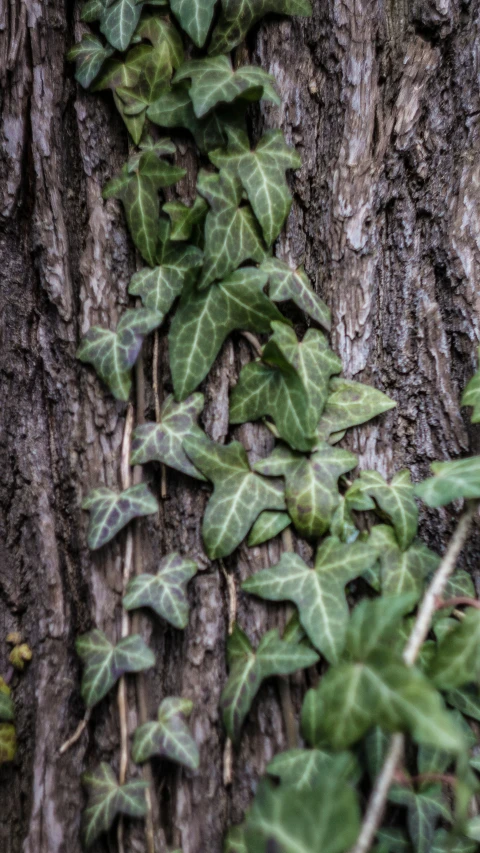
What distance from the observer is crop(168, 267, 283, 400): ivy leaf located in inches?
42.1

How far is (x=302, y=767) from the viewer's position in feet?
2.96

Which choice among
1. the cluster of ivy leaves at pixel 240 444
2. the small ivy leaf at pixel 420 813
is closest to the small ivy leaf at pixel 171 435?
the cluster of ivy leaves at pixel 240 444

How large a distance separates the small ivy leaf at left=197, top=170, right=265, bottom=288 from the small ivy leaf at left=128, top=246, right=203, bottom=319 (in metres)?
0.04

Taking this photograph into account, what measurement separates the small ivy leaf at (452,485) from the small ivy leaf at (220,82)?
75 centimetres

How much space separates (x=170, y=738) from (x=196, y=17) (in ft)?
4.25

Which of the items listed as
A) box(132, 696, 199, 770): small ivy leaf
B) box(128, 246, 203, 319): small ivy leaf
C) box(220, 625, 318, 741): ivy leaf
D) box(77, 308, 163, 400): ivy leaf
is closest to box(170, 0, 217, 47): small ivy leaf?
box(128, 246, 203, 319): small ivy leaf

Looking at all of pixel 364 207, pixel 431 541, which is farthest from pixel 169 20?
pixel 431 541

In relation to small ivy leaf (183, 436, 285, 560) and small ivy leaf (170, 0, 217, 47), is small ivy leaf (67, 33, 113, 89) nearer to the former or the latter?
small ivy leaf (170, 0, 217, 47)

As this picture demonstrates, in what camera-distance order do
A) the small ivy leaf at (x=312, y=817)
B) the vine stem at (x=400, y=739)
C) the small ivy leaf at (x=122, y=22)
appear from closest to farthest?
1. the small ivy leaf at (x=312, y=817)
2. the vine stem at (x=400, y=739)
3. the small ivy leaf at (x=122, y=22)

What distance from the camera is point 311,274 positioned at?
46.0 inches

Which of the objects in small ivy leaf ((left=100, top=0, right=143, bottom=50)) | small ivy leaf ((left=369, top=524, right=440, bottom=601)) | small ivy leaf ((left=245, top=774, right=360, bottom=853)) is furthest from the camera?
small ivy leaf ((left=100, top=0, right=143, bottom=50))

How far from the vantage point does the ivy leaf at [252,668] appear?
0.92m

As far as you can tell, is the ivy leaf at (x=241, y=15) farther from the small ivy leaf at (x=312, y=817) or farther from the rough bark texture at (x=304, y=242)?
the small ivy leaf at (x=312, y=817)

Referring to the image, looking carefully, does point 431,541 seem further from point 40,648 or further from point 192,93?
point 192,93
